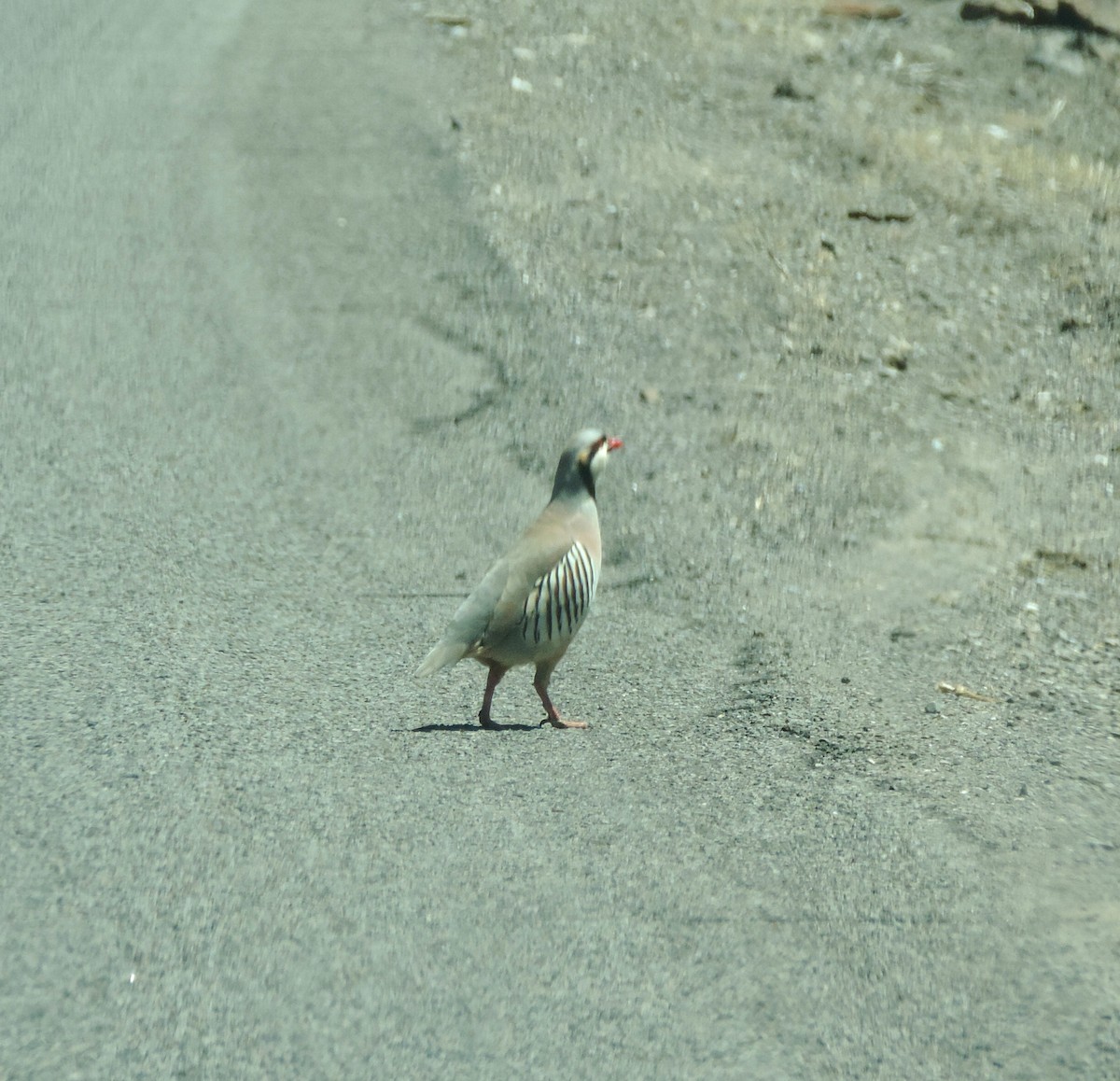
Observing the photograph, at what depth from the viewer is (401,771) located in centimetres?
538

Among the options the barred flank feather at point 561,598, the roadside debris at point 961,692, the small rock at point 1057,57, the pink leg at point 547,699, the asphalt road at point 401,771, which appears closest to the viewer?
the asphalt road at point 401,771

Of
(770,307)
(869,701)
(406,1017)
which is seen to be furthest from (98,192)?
(406,1017)

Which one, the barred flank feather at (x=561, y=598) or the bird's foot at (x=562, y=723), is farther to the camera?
the bird's foot at (x=562, y=723)

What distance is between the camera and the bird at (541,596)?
554 cm

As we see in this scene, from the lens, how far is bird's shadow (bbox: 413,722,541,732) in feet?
19.1

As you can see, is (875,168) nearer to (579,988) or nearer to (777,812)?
(777,812)

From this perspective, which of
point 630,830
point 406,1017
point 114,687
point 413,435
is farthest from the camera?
point 413,435

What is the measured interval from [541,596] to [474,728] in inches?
26.0

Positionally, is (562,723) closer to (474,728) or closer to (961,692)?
(474,728)

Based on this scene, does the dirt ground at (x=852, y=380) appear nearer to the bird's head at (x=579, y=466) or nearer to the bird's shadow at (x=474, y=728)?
the bird's shadow at (x=474, y=728)

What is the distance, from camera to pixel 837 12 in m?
14.8

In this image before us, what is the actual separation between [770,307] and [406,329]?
2.46 metres

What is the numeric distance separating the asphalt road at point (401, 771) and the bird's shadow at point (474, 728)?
→ 0.03 metres

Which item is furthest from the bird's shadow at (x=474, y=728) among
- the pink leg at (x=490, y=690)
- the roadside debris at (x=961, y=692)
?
the roadside debris at (x=961, y=692)
